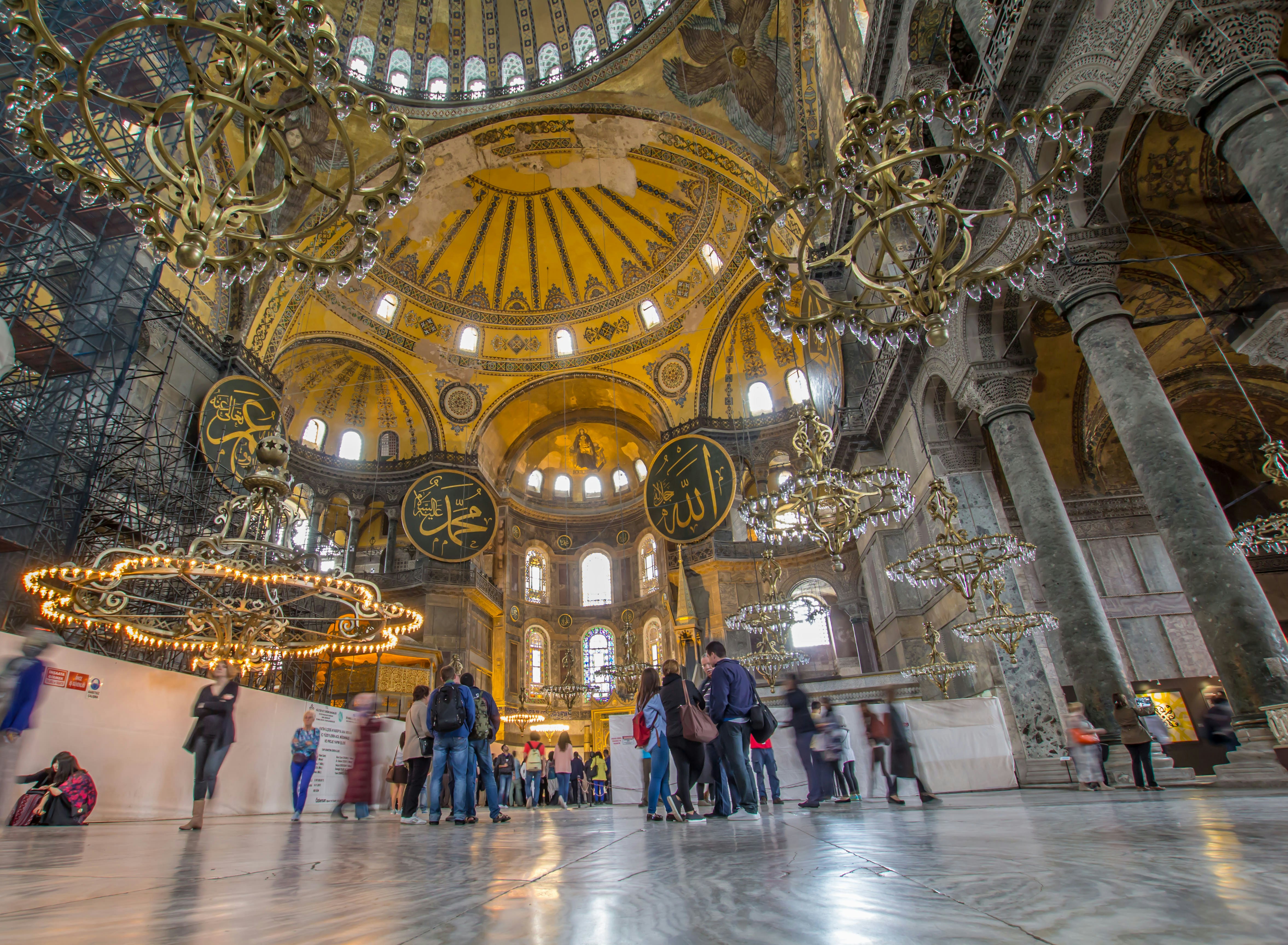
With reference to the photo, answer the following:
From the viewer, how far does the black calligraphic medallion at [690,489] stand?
45.4ft

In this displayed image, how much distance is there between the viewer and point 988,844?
180cm

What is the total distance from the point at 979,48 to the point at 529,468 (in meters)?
A: 18.0

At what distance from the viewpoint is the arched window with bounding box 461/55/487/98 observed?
1688 cm

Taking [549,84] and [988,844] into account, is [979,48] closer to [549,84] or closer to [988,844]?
[988,844]

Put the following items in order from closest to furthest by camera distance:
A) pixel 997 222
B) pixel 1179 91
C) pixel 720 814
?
pixel 720 814
pixel 1179 91
pixel 997 222

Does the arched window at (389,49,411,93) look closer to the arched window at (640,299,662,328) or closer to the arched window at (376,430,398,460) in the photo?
the arched window at (640,299,662,328)

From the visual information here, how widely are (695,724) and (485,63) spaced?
1851 cm

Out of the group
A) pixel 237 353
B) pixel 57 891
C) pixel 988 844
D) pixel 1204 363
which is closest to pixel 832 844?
pixel 988 844

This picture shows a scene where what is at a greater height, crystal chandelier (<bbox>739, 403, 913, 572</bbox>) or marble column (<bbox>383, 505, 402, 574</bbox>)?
marble column (<bbox>383, 505, 402, 574</bbox>)

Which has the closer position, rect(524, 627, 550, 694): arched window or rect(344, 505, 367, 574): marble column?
rect(344, 505, 367, 574): marble column

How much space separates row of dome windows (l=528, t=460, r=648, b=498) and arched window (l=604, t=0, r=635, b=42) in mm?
12020

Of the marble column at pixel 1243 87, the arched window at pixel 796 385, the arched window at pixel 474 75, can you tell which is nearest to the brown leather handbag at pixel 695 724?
the marble column at pixel 1243 87

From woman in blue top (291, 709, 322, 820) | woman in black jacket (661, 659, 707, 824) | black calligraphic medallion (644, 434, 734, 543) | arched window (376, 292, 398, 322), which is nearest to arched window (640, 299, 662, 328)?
black calligraphic medallion (644, 434, 734, 543)

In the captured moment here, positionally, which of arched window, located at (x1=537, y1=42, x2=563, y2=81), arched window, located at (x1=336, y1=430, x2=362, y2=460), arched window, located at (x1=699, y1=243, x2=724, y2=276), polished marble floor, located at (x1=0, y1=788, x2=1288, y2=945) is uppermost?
arched window, located at (x1=537, y1=42, x2=563, y2=81)
